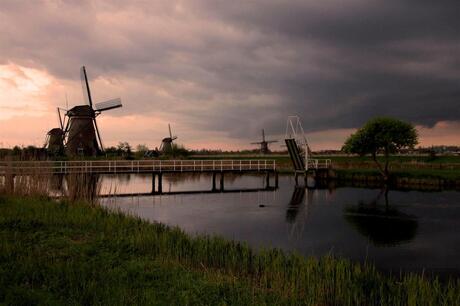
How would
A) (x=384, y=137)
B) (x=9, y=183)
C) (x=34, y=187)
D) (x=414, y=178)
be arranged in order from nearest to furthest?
(x=9, y=183)
(x=34, y=187)
(x=414, y=178)
(x=384, y=137)

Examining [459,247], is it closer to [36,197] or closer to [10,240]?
[10,240]

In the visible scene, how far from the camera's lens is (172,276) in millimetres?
8930

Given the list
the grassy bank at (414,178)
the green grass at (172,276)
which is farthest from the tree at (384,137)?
the green grass at (172,276)

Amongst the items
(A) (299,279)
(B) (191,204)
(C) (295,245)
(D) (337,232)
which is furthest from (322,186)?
(A) (299,279)

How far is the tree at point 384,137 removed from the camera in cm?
4075

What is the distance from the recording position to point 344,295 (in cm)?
807

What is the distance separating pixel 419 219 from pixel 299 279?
15460 millimetres

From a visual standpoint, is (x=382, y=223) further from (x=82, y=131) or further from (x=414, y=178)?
(x=82, y=131)

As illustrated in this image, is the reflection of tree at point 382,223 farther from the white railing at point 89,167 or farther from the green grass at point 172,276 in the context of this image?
the white railing at point 89,167

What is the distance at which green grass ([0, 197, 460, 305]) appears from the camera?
7473 mm

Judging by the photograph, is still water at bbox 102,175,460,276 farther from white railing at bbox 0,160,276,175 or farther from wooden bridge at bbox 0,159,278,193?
white railing at bbox 0,160,276,175

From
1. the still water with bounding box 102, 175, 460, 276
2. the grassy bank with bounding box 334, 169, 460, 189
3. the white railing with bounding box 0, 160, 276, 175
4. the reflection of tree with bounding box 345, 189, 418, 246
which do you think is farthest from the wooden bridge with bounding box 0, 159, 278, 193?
the reflection of tree with bounding box 345, 189, 418, 246

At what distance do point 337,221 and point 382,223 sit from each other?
236cm

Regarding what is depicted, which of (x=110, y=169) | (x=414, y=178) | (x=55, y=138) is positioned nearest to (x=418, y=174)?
(x=414, y=178)
